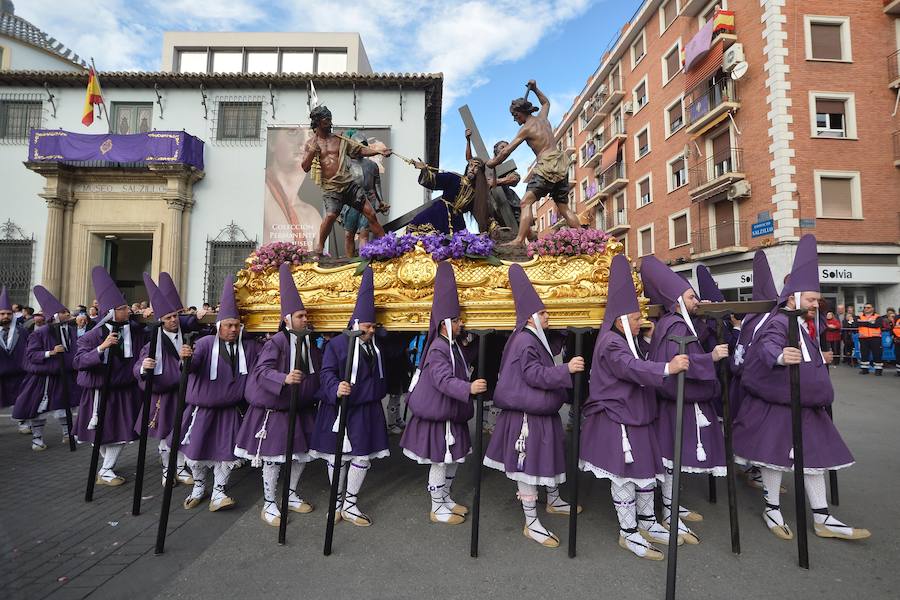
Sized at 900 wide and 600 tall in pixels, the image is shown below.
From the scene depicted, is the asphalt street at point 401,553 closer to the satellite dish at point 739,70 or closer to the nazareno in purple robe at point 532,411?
the nazareno in purple robe at point 532,411

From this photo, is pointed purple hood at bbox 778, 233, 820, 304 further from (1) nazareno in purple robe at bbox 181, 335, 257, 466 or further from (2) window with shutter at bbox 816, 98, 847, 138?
(2) window with shutter at bbox 816, 98, 847, 138

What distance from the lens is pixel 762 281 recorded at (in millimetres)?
4383

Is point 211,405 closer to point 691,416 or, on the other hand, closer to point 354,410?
point 354,410

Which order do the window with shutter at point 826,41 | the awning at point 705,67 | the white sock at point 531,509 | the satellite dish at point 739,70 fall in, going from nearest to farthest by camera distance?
the white sock at point 531,509, the window with shutter at point 826,41, the satellite dish at point 739,70, the awning at point 705,67

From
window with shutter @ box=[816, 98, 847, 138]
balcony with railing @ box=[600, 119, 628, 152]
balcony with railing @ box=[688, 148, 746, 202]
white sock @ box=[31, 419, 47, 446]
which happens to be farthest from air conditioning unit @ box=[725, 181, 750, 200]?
white sock @ box=[31, 419, 47, 446]

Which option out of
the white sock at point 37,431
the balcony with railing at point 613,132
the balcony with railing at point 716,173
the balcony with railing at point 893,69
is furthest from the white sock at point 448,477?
the balcony with railing at point 613,132

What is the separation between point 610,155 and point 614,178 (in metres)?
1.78

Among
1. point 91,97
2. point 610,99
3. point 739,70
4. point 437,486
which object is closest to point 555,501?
point 437,486

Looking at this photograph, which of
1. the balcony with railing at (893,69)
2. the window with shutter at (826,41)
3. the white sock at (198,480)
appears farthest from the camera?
the window with shutter at (826,41)

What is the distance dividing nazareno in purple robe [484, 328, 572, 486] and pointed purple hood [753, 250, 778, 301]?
236 centimetres

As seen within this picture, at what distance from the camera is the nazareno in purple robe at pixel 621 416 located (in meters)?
3.30

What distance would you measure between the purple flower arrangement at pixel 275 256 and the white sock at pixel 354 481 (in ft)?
8.47

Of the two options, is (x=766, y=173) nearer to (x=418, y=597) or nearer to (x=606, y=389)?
(x=606, y=389)

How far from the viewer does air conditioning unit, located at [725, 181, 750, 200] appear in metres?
16.4
